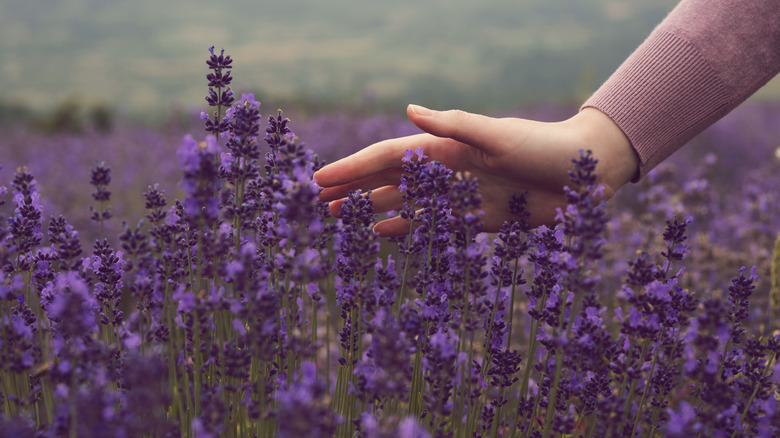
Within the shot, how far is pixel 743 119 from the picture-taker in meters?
12.3

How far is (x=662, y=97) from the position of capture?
2.34m

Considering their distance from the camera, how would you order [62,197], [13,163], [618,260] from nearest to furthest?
[618,260], [62,197], [13,163]

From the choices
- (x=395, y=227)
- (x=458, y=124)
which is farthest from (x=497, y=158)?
(x=395, y=227)

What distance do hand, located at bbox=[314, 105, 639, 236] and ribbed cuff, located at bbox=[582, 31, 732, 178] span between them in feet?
0.17

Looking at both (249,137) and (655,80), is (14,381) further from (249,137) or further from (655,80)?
(655,80)

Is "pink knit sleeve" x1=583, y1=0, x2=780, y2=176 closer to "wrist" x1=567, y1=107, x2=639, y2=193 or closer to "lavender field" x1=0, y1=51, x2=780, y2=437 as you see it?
"wrist" x1=567, y1=107, x2=639, y2=193

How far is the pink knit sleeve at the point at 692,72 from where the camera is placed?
2.30 meters

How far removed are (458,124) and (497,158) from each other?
0.23 meters

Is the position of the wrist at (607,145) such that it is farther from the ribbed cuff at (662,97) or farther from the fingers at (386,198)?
the fingers at (386,198)

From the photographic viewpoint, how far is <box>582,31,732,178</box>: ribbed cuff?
2326mm

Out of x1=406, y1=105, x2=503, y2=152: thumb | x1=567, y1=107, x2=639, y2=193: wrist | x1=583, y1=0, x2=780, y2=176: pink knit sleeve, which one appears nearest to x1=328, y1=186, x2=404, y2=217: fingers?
x1=406, y1=105, x2=503, y2=152: thumb

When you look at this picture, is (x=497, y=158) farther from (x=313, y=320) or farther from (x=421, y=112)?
(x=313, y=320)

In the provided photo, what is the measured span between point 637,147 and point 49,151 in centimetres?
879

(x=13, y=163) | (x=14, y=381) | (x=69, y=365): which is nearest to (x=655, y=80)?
(x=69, y=365)
